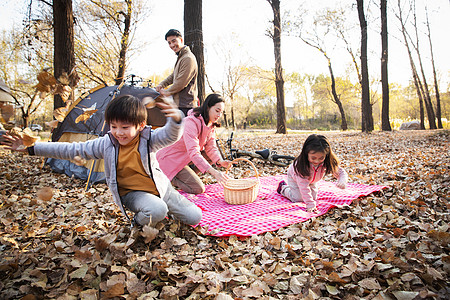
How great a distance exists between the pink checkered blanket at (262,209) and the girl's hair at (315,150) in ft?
1.27

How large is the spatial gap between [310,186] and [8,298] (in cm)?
264

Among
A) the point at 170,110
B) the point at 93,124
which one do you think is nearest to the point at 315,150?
the point at 170,110

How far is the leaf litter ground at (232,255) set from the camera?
1.47 meters

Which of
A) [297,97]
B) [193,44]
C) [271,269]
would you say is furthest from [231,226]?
[297,97]

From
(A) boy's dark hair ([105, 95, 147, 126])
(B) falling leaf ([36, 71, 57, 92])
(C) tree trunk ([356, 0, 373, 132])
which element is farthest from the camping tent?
(C) tree trunk ([356, 0, 373, 132])

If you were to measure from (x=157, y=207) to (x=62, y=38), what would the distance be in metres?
4.77

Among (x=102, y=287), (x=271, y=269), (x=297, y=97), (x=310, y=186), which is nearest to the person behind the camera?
(x=102, y=287)

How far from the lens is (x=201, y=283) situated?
1554mm

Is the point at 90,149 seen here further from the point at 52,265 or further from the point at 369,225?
the point at 369,225

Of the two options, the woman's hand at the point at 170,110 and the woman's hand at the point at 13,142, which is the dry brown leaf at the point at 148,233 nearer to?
the woman's hand at the point at 170,110

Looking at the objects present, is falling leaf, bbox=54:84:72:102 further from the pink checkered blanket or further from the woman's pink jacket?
the pink checkered blanket

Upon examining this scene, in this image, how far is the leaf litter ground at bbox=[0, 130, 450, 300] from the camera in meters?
1.47

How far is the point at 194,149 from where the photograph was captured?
3.15 meters

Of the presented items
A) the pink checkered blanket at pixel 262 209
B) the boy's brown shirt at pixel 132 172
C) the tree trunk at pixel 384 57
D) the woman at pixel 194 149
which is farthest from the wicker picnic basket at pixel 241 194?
the tree trunk at pixel 384 57
